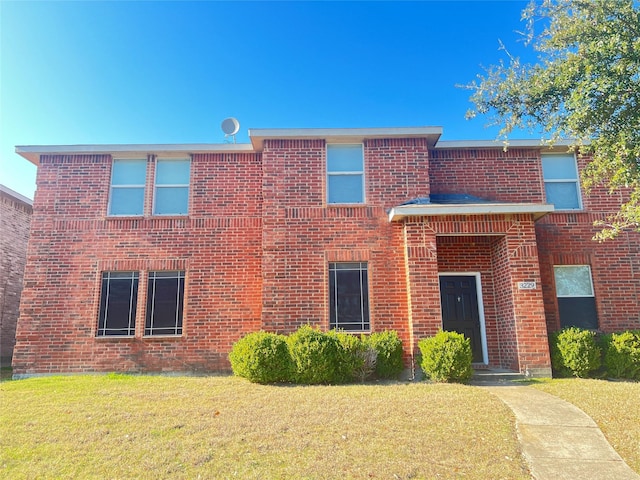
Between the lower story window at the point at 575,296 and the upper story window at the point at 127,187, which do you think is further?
the upper story window at the point at 127,187

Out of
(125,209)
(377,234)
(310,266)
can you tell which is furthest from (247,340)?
(125,209)

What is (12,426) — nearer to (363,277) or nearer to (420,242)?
(363,277)

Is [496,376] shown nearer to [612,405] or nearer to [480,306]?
[480,306]

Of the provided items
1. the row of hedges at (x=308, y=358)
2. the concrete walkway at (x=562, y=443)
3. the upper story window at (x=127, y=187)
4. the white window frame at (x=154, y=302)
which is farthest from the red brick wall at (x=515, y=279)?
the upper story window at (x=127, y=187)

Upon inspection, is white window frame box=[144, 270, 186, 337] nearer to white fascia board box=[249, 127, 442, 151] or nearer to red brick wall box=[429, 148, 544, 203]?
white fascia board box=[249, 127, 442, 151]

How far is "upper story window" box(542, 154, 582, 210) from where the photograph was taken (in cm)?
1134

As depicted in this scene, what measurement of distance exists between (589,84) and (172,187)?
9.41 meters

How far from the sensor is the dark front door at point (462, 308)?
35.5ft

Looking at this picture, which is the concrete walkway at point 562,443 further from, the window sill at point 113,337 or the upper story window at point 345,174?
the window sill at point 113,337

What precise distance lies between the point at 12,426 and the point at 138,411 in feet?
5.28

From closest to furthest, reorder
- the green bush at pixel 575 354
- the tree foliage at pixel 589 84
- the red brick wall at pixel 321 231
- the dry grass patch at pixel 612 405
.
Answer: the dry grass patch at pixel 612 405
the tree foliage at pixel 589 84
the green bush at pixel 575 354
the red brick wall at pixel 321 231

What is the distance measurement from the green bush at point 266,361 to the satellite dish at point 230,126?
6.32 meters

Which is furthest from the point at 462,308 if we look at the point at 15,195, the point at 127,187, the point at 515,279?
the point at 15,195

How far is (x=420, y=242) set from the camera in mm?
9938
